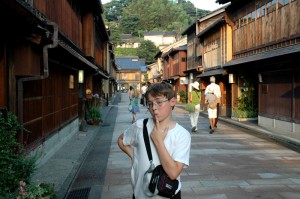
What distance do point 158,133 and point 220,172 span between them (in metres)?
5.54

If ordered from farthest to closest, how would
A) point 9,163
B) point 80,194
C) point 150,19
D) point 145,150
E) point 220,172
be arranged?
point 150,19 → point 220,172 → point 80,194 → point 9,163 → point 145,150

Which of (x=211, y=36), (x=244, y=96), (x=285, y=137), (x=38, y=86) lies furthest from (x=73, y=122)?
(x=211, y=36)

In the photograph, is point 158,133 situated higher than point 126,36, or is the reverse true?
point 126,36

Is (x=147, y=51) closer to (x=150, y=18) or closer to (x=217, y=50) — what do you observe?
(x=150, y=18)

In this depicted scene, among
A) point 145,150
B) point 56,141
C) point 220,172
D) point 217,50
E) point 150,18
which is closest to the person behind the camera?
point 145,150

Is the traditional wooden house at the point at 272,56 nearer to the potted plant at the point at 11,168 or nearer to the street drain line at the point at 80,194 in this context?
the street drain line at the point at 80,194

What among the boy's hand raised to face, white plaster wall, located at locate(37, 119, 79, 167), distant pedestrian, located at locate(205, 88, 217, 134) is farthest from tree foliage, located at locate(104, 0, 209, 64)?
the boy's hand raised to face

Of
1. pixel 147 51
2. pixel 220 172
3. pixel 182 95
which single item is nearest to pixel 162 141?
pixel 220 172

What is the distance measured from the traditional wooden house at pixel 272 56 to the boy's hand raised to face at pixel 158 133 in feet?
33.7

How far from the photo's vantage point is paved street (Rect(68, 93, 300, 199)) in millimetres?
6461

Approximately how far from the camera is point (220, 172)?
798 cm

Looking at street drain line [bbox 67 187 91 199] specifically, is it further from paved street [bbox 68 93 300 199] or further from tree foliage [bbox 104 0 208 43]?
tree foliage [bbox 104 0 208 43]

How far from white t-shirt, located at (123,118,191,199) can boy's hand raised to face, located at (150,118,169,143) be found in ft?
0.12

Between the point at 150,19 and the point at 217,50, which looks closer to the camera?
the point at 217,50
